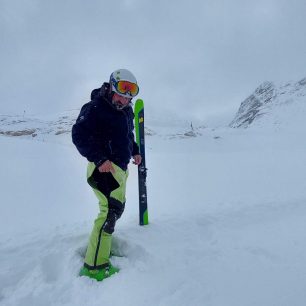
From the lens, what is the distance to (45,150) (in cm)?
1392

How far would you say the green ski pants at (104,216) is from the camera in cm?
372

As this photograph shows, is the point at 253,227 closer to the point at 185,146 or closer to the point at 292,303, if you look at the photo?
the point at 292,303

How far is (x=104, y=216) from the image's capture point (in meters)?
3.80

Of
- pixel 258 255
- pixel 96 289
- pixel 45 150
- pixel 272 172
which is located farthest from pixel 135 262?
pixel 45 150

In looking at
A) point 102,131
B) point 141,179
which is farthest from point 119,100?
point 141,179

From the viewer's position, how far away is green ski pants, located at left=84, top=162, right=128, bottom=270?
3.72 m

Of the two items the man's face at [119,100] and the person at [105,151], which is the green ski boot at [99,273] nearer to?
the person at [105,151]

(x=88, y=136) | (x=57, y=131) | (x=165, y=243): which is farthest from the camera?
(x=57, y=131)

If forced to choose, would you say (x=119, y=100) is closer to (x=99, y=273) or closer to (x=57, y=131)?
(x=99, y=273)

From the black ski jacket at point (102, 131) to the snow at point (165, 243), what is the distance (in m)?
1.31

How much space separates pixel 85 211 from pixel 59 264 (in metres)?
2.23

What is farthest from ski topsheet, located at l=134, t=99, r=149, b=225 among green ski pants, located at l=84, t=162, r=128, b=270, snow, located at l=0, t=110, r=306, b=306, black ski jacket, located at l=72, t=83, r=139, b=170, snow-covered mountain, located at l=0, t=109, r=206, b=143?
snow-covered mountain, located at l=0, t=109, r=206, b=143

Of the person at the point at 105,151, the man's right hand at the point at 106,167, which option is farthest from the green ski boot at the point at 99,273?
the man's right hand at the point at 106,167

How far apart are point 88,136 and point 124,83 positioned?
0.77 m
